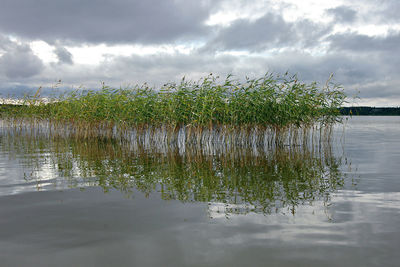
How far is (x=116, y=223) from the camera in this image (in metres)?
5.04

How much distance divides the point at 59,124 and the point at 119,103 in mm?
9710

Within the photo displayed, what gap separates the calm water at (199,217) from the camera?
3.87 metres

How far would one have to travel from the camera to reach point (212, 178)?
28.0 ft

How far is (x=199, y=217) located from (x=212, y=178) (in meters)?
3.36

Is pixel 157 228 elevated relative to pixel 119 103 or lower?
lower

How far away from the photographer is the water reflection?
6355 millimetres

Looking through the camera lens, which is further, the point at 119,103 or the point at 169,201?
the point at 119,103

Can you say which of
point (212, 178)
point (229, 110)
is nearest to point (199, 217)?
point (212, 178)

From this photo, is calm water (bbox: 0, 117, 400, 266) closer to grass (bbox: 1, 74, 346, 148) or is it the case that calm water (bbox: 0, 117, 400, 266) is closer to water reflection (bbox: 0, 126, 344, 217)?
water reflection (bbox: 0, 126, 344, 217)

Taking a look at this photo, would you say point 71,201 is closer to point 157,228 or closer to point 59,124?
Answer: point 157,228

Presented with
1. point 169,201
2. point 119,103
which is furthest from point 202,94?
point 169,201

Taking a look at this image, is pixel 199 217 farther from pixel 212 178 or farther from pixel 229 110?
pixel 229 110

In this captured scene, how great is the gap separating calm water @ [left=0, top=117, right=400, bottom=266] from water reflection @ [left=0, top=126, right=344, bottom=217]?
0.03m

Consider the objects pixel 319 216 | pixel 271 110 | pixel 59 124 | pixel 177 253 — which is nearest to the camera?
pixel 177 253
